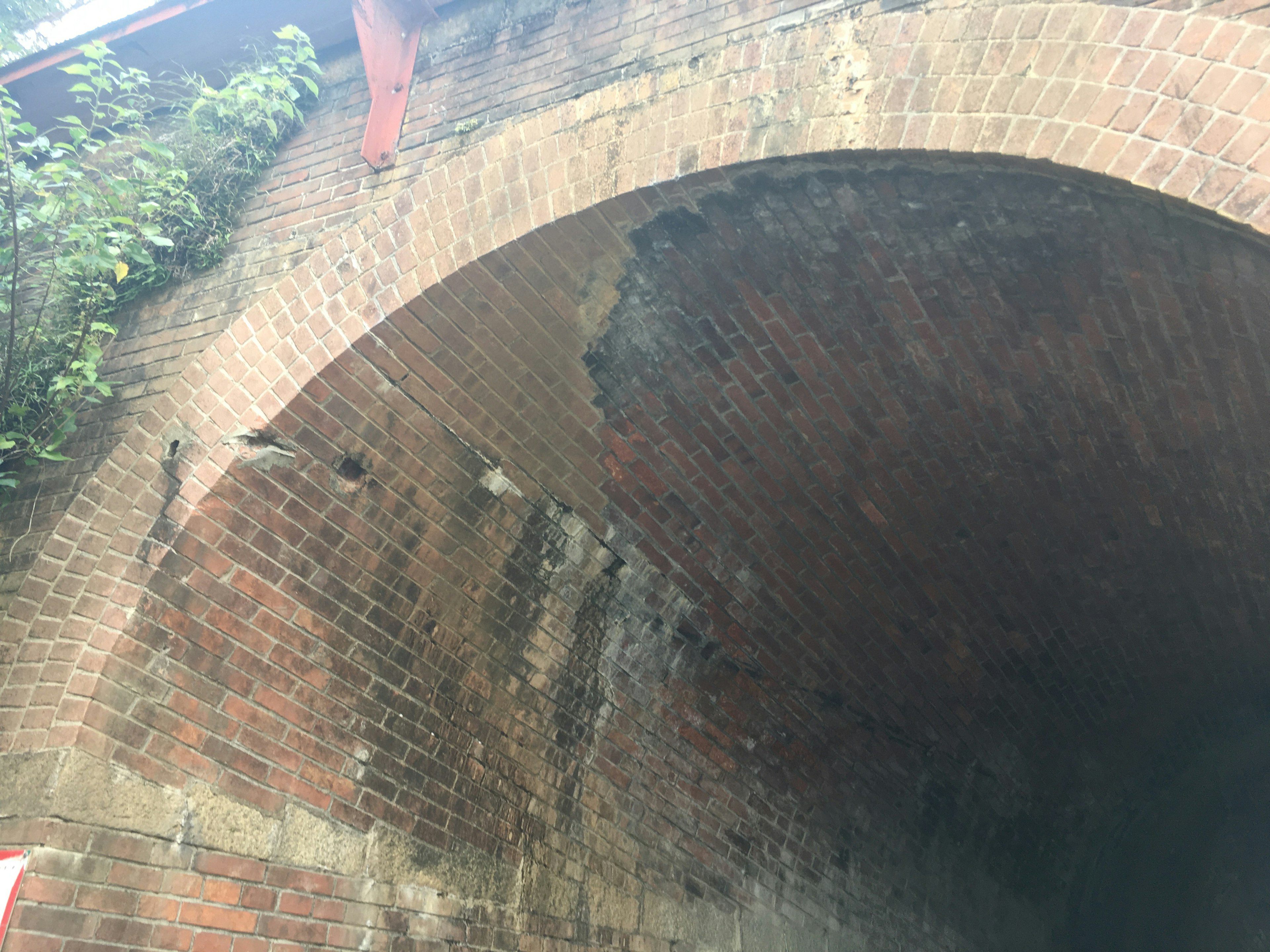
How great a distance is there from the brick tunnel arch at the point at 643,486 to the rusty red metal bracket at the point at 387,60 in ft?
1.90

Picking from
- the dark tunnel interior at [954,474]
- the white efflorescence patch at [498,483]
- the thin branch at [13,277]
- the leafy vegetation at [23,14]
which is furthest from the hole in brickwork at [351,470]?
the leafy vegetation at [23,14]

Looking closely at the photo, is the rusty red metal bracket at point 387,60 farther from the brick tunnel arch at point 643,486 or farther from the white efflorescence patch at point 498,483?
the white efflorescence patch at point 498,483

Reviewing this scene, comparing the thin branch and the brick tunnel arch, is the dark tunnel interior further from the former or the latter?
the thin branch

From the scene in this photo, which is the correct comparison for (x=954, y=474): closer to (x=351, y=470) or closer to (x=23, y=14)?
(x=351, y=470)

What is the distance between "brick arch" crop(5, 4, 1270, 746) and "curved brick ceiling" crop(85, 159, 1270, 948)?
14cm

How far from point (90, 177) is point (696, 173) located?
368 cm

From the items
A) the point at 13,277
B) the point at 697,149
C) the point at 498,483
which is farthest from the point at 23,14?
the point at 697,149

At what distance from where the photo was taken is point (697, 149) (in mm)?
3117

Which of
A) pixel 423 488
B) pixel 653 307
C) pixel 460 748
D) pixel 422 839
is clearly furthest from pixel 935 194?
pixel 422 839

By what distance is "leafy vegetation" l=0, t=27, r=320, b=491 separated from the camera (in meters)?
3.85

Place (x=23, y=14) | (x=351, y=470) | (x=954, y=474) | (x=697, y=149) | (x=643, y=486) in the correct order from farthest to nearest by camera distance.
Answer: (x=23, y=14) → (x=954, y=474) → (x=643, y=486) → (x=351, y=470) → (x=697, y=149)

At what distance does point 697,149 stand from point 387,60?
2003mm

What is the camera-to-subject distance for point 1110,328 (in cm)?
338

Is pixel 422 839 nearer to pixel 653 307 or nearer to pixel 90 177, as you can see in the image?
pixel 653 307
